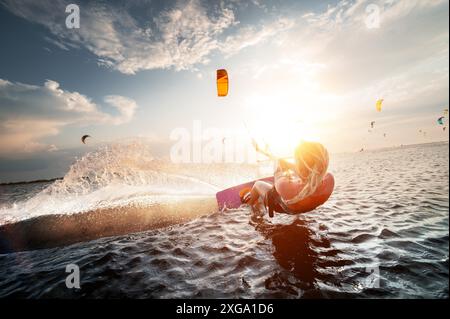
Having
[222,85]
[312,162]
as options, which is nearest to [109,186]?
[222,85]

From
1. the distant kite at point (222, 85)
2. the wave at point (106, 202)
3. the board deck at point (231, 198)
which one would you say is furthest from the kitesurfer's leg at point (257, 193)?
the distant kite at point (222, 85)

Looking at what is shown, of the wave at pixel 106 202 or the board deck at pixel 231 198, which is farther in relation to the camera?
the board deck at pixel 231 198

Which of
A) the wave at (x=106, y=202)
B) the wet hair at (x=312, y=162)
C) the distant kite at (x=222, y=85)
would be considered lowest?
the wave at (x=106, y=202)

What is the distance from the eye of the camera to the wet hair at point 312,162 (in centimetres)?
575

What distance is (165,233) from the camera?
780cm

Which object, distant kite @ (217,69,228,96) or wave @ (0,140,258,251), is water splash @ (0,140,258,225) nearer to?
wave @ (0,140,258,251)

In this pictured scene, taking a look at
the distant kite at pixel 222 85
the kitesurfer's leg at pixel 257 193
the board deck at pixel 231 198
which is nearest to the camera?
the kitesurfer's leg at pixel 257 193

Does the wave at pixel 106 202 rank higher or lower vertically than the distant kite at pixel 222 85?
lower

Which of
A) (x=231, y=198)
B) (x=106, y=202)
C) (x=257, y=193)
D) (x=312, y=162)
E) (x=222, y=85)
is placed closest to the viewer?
(x=312, y=162)

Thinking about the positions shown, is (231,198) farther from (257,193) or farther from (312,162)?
(312,162)

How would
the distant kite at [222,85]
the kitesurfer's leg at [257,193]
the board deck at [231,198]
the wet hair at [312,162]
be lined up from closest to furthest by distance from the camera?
the wet hair at [312,162]
the kitesurfer's leg at [257,193]
the distant kite at [222,85]
the board deck at [231,198]

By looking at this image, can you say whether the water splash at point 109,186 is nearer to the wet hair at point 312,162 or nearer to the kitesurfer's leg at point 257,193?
the kitesurfer's leg at point 257,193

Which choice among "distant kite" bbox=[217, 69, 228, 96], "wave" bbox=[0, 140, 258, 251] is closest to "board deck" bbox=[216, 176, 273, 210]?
"wave" bbox=[0, 140, 258, 251]

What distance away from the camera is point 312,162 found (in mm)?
5793
